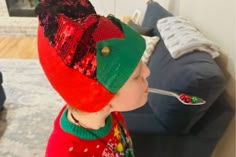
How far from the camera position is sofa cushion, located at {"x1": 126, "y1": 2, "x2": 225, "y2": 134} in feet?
3.38

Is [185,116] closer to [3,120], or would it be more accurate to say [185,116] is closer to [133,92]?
[133,92]

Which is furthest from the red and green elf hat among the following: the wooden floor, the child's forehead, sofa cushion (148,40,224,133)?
the wooden floor

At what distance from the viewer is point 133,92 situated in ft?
2.48

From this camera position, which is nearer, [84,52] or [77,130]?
[84,52]

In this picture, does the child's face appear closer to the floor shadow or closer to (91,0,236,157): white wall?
(91,0,236,157): white wall

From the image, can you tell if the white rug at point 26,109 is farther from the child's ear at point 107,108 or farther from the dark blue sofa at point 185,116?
the child's ear at point 107,108

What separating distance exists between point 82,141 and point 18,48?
2.73 m

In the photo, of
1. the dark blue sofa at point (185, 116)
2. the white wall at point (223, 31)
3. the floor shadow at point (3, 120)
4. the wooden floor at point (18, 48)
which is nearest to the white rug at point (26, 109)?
the floor shadow at point (3, 120)

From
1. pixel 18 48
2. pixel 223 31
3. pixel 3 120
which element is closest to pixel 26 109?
pixel 3 120

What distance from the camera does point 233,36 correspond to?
3.72ft

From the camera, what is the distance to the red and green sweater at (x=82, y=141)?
751 mm

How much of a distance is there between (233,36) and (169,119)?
439 mm

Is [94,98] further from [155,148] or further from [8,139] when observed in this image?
[8,139]

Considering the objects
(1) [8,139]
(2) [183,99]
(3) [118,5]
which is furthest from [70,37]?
(3) [118,5]
